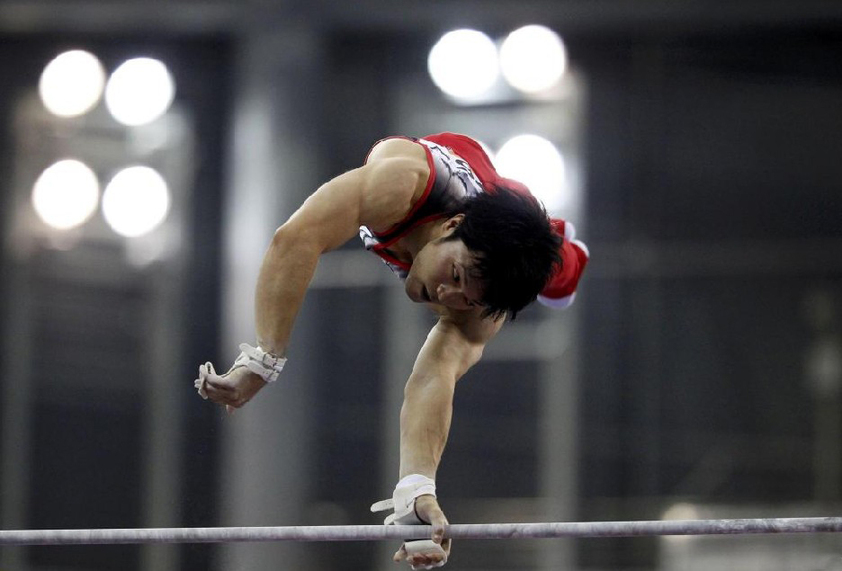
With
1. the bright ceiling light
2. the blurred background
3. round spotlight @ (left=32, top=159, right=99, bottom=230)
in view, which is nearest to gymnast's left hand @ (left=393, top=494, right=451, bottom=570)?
the blurred background

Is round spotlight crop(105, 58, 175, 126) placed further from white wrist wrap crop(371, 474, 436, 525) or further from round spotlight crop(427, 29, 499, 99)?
white wrist wrap crop(371, 474, 436, 525)

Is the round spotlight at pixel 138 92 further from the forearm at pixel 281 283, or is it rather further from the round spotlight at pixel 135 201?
the forearm at pixel 281 283

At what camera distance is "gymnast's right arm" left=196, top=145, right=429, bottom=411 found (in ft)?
9.53

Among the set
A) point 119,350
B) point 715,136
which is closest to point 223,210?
point 119,350

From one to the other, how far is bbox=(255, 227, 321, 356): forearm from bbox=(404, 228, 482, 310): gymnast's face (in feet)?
0.92

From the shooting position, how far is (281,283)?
9.61ft

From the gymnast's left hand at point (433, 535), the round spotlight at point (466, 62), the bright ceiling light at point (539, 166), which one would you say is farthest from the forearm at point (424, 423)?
the round spotlight at point (466, 62)

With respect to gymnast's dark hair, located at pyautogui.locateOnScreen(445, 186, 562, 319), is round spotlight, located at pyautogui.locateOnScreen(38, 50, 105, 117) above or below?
above

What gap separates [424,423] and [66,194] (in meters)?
5.71

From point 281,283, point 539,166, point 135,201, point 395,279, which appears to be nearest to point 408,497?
point 281,283

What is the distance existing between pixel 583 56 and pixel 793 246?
1.89 m

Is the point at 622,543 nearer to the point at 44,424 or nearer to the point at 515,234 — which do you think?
the point at 44,424

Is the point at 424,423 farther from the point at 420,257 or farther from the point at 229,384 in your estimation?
the point at 229,384

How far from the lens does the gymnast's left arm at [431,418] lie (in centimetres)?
300
